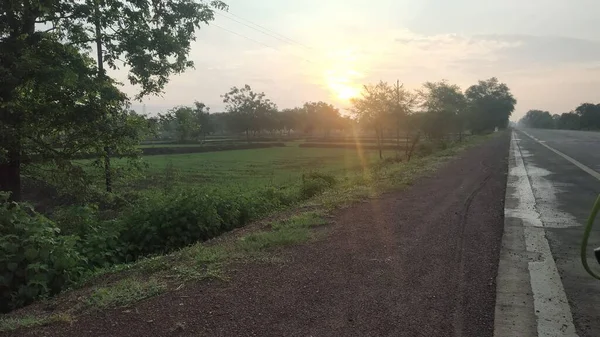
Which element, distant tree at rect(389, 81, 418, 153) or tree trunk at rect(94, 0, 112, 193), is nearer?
tree trunk at rect(94, 0, 112, 193)

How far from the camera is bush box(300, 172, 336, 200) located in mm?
13016

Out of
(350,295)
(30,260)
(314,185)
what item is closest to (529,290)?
(350,295)

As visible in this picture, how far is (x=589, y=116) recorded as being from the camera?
341 feet

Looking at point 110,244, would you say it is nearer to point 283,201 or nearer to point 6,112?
point 6,112

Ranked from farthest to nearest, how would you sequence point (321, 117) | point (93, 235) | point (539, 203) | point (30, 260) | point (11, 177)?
point (321, 117)
point (539, 203)
point (11, 177)
point (93, 235)
point (30, 260)

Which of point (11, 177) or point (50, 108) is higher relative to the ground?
point (50, 108)

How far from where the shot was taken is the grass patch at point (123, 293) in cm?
387

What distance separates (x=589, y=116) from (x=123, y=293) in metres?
125

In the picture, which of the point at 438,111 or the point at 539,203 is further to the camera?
the point at 438,111

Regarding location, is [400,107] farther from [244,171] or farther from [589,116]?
[589,116]

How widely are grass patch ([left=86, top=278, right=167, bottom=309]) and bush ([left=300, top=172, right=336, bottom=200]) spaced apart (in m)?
8.53

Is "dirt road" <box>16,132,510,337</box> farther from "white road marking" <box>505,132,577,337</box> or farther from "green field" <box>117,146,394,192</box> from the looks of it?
"green field" <box>117,146,394,192</box>

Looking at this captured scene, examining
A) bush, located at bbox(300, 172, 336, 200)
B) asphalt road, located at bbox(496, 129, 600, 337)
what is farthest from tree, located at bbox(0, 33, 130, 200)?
asphalt road, located at bbox(496, 129, 600, 337)

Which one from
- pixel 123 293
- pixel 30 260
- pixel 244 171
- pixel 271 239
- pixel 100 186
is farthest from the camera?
pixel 244 171
